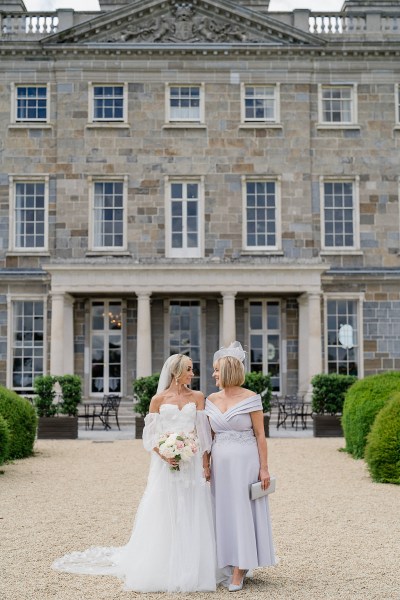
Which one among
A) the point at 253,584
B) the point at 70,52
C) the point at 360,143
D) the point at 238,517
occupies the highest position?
the point at 70,52

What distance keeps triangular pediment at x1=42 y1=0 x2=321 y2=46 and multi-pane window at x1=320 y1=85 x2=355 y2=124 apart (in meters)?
1.70

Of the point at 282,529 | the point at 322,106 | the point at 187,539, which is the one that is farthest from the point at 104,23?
the point at 187,539

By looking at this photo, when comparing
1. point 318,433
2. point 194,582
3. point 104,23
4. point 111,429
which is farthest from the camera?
point 104,23

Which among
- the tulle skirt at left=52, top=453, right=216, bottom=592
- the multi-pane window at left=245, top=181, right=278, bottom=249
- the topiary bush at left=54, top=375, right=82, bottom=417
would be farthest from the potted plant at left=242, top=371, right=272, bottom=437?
the tulle skirt at left=52, top=453, right=216, bottom=592

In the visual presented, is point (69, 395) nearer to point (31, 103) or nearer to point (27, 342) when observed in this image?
point (27, 342)

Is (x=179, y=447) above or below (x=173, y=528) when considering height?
above

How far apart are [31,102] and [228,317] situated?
9928mm

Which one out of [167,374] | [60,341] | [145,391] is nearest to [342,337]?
[60,341]

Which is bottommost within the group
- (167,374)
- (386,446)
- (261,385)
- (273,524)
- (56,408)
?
(273,524)

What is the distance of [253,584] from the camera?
7.52 metres

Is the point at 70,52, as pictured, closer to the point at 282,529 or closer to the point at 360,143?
the point at 360,143

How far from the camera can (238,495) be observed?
739cm

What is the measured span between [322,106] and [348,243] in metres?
4.69

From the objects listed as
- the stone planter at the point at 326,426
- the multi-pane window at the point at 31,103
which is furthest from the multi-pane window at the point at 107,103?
the stone planter at the point at 326,426
